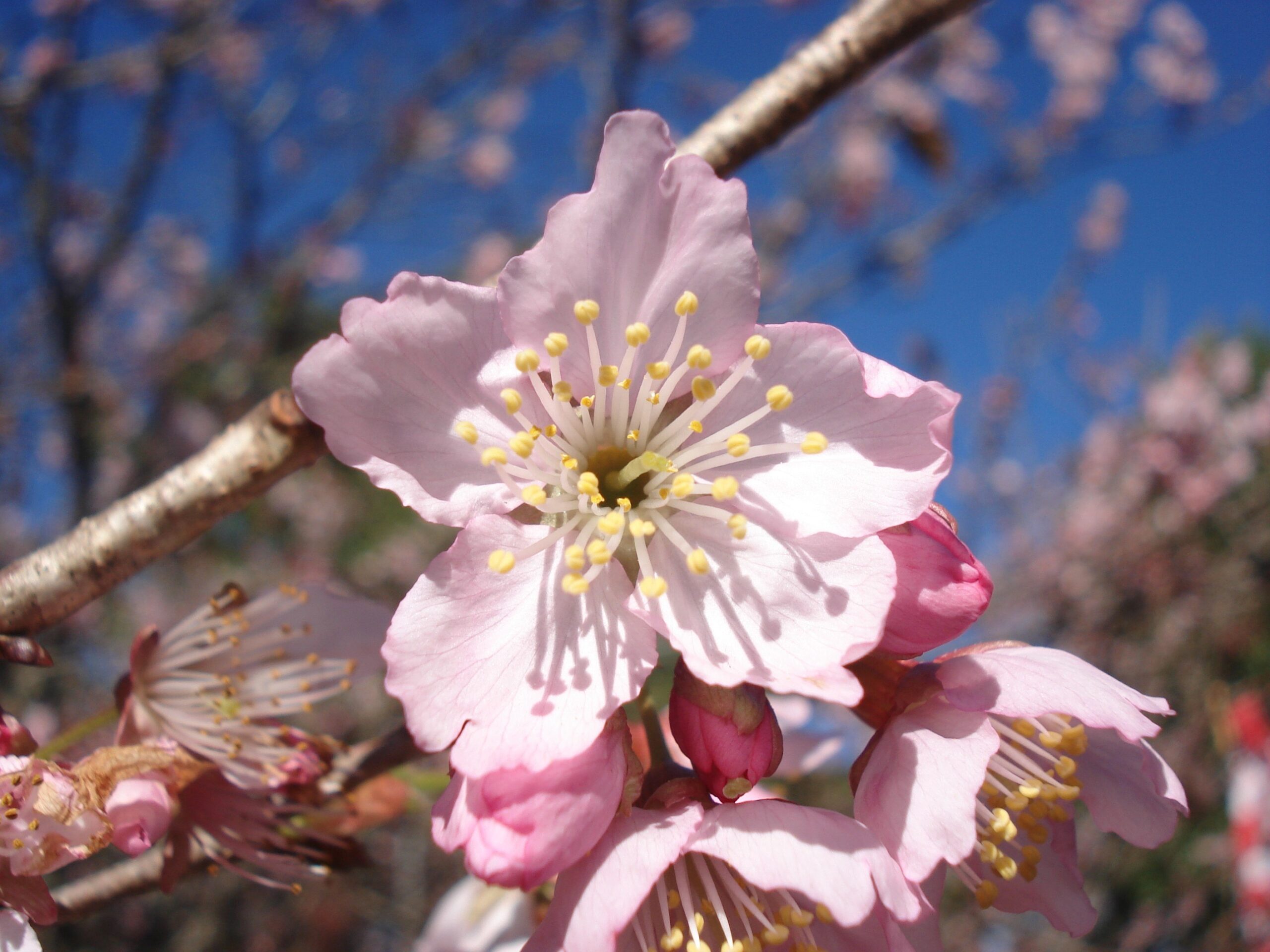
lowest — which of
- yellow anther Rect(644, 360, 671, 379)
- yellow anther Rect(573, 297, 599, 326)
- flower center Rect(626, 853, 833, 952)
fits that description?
flower center Rect(626, 853, 833, 952)

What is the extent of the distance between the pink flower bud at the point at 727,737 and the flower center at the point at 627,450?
0.12 m

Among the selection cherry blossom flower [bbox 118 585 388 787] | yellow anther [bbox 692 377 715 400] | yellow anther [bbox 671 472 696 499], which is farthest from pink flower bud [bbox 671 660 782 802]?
cherry blossom flower [bbox 118 585 388 787]

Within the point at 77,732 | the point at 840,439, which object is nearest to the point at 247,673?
the point at 77,732

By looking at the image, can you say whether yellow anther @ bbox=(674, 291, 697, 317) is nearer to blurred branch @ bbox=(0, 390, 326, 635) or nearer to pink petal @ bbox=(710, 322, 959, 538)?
pink petal @ bbox=(710, 322, 959, 538)

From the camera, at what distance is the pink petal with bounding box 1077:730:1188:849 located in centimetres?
90

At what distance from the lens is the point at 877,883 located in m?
0.72

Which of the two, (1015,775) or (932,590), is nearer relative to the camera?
(932,590)

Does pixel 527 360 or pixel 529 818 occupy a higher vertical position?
pixel 527 360

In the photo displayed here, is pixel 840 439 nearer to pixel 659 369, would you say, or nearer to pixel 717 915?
pixel 659 369

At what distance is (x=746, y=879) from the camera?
2.57ft

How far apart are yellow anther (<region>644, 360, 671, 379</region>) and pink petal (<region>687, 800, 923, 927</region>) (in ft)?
1.52

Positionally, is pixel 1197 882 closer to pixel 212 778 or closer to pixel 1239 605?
pixel 1239 605

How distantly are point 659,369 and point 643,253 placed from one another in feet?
0.42

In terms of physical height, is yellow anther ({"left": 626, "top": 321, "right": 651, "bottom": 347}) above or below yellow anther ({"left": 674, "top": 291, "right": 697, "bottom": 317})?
above
